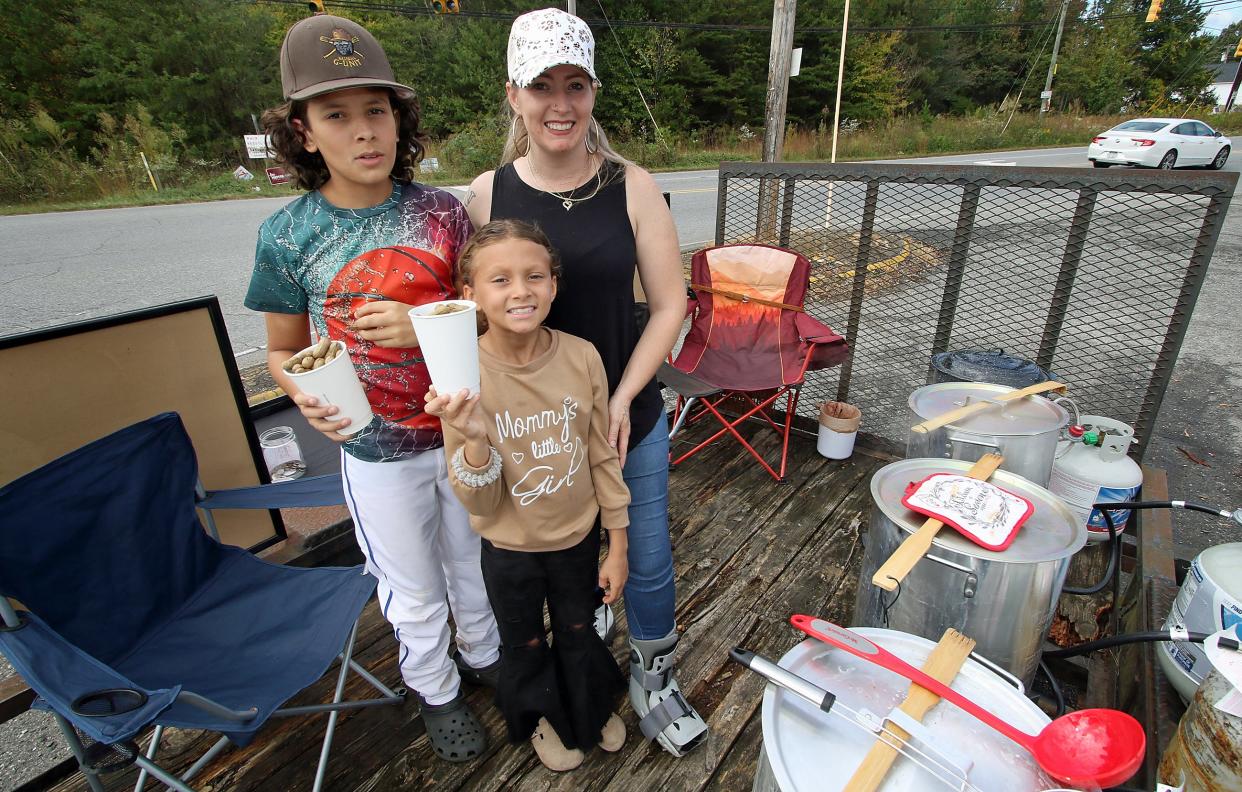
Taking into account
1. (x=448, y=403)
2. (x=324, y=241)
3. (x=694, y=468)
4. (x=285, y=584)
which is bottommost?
(x=694, y=468)

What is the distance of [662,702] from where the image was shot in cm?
177

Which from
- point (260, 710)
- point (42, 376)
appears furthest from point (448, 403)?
point (42, 376)

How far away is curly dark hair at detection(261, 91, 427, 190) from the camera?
52.4 inches

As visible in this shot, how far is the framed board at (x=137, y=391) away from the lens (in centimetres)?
179

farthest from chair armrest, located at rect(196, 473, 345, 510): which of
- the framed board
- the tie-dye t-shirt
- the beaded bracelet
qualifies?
the beaded bracelet

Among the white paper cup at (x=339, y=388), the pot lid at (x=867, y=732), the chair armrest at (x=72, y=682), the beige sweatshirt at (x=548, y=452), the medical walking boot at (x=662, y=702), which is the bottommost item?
the medical walking boot at (x=662, y=702)

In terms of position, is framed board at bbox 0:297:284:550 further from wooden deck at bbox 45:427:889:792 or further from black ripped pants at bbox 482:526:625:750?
black ripped pants at bbox 482:526:625:750

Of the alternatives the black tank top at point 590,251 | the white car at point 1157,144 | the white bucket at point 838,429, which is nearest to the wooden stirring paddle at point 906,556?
the black tank top at point 590,251

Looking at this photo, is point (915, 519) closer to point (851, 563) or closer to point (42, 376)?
point (851, 563)

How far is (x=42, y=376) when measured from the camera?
5.95 feet

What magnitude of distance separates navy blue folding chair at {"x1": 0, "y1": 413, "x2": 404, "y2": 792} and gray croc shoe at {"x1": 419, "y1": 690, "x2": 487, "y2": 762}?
0.20 m

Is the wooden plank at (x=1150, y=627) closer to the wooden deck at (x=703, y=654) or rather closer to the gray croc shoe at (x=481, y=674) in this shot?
the wooden deck at (x=703, y=654)

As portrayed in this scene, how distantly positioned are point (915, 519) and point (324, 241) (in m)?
1.57

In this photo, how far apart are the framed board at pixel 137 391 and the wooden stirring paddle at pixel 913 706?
88.4 inches
